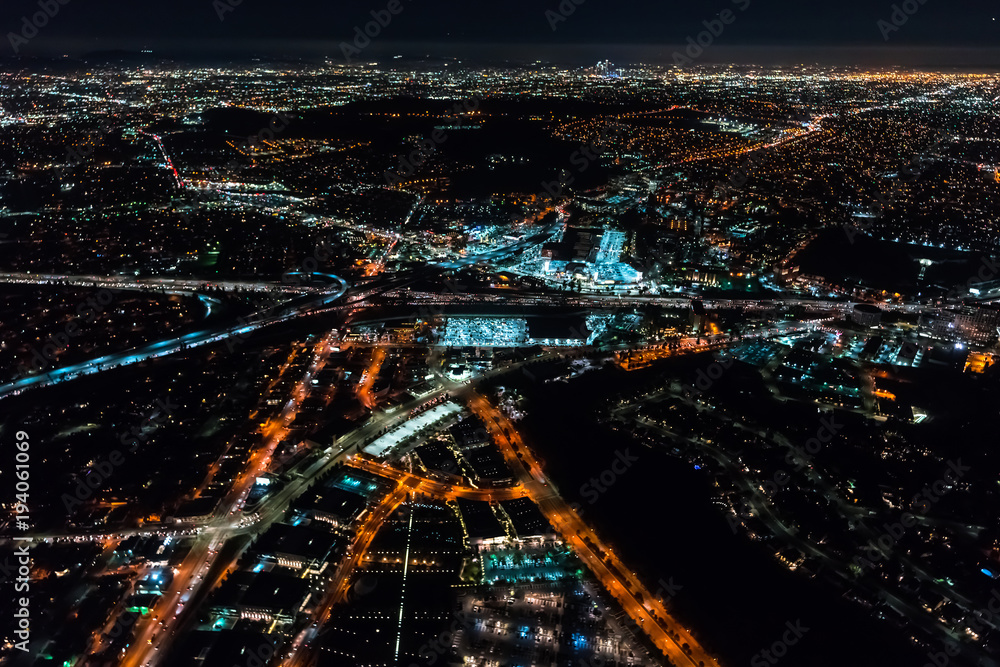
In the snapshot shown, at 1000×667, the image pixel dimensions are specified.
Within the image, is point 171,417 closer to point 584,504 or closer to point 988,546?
point 584,504
